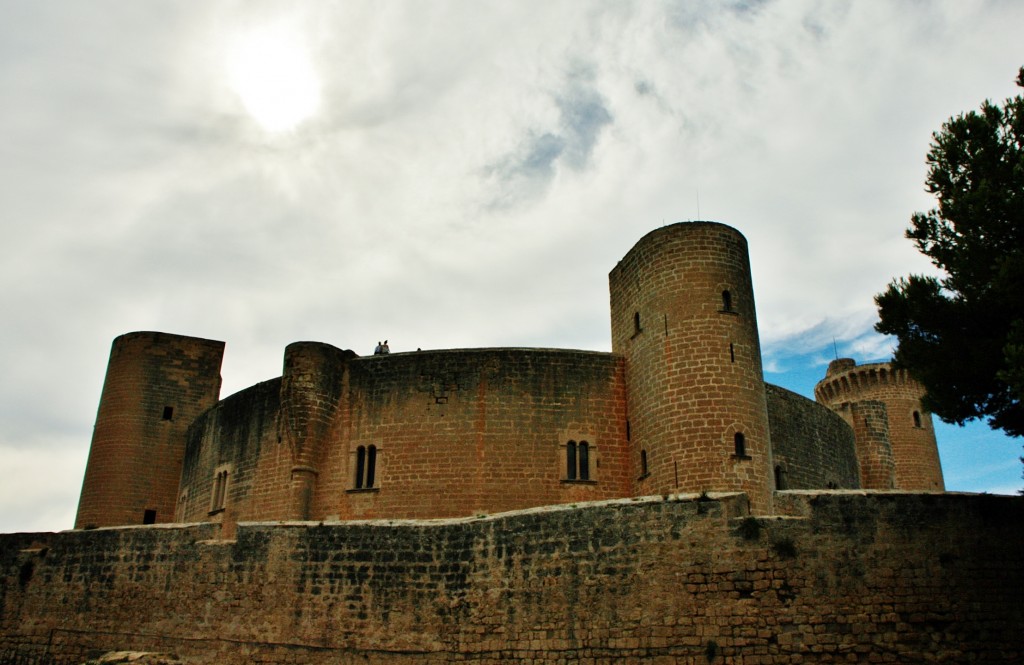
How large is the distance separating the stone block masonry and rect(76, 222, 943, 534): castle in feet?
20.3

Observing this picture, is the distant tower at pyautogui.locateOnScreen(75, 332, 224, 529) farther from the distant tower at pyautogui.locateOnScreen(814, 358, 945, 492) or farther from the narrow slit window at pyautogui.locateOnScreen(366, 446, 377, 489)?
the distant tower at pyautogui.locateOnScreen(814, 358, 945, 492)

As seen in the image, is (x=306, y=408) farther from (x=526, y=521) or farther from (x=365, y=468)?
(x=526, y=521)

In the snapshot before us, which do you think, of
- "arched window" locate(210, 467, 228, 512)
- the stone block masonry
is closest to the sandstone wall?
"arched window" locate(210, 467, 228, 512)

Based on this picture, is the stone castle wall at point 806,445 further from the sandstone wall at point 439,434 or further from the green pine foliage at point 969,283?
the green pine foliage at point 969,283

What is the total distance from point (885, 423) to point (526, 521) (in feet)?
79.3

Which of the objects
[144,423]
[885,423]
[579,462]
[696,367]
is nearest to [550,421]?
[579,462]

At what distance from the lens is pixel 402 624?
14.1 meters

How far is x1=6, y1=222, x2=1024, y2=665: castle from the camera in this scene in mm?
12438

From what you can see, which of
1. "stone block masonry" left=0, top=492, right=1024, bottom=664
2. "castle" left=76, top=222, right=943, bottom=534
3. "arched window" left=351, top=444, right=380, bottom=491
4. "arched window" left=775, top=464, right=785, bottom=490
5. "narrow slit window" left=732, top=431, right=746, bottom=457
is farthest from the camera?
"arched window" left=775, top=464, right=785, bottom=490

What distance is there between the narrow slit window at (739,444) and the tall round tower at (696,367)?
0.02 meters

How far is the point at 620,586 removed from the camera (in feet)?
43.1

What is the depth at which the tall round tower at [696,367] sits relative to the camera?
19.4m

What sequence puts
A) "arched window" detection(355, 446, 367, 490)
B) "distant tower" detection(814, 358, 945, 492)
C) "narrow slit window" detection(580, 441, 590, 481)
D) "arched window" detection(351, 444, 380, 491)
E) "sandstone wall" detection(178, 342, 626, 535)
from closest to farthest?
"sandstone wall" detection(178, 342, 626, 535)
"narrow slit window" detection(580, 441, 590, 481)
"arched window" detection(351, 444, 380, 491)
"arched window" detection(355, 446, 367, 490)
"distant tower" detection(814, 358, 945, 492)

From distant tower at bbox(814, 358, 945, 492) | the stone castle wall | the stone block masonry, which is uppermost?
distant tower at bbox(814, 358, 945, 492)
